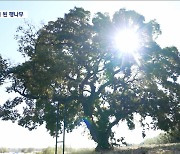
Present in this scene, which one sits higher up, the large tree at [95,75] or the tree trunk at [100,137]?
the large tree at [95,75]

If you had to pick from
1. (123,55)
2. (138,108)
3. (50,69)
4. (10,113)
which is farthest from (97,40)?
(10,113)

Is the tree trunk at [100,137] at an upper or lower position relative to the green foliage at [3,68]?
lower

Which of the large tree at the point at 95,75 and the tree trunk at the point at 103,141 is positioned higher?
the large tree at the point at 95,75

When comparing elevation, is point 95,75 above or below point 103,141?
above

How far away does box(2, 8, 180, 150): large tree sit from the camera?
2931 centimetres

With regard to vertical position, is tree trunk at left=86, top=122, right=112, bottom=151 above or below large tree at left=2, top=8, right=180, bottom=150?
below

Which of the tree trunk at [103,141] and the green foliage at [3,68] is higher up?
the green foliage at [3,68]

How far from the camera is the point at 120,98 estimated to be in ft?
101

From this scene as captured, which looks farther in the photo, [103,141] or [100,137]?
[100,137]

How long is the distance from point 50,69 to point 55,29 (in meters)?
5.40

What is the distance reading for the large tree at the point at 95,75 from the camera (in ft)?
96.2

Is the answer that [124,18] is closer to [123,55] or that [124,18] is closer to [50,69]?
[123,55]

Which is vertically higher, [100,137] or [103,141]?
[100,137]

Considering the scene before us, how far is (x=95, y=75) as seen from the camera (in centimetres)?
3203
